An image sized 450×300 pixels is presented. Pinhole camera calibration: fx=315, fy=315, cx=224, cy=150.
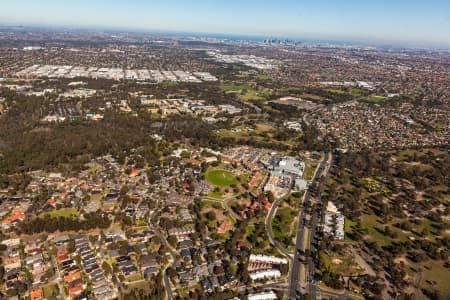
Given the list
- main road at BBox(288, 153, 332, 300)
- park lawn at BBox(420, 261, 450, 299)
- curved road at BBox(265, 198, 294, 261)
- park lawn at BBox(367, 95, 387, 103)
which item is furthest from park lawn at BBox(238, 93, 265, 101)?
park lawn at BBox(420, 261, 450, 299)

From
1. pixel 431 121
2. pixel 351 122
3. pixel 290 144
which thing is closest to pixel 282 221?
pixel 290 144

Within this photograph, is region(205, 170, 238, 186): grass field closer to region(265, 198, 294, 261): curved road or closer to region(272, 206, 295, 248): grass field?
region(265, 198, 294, 261): curved road

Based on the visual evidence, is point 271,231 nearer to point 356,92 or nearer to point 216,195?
point 216,195

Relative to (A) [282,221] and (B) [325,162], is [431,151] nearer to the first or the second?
(B) [325,162]

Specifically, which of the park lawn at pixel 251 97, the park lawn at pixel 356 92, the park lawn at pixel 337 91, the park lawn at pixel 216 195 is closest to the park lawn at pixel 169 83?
the park lawn at pixel 251 97

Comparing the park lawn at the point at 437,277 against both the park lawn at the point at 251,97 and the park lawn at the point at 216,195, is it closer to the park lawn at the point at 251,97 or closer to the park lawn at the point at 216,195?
the park lawn at the point at 216,195
